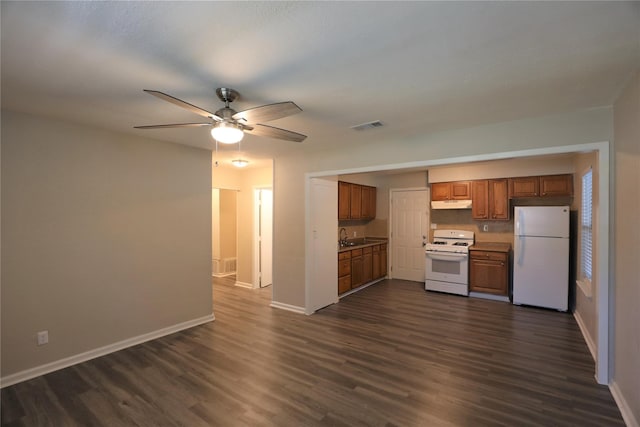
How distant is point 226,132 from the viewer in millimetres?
2141

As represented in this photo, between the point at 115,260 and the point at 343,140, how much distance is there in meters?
3.08

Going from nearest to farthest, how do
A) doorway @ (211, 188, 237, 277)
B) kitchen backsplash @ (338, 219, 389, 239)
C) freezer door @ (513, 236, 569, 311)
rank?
1. freezer door @ (513, 236, 569, 311)
2. kitchen backsplash @ (338, 219, 389, 239)
3. doorway @ (211, 188, 237, 277)

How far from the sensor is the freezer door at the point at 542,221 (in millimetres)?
4668

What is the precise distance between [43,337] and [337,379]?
114 inches

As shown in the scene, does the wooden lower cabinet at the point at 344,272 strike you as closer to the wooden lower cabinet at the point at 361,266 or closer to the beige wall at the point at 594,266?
the wooden lower cabinet at the point at 361,266

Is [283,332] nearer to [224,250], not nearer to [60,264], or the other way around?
[60,264]

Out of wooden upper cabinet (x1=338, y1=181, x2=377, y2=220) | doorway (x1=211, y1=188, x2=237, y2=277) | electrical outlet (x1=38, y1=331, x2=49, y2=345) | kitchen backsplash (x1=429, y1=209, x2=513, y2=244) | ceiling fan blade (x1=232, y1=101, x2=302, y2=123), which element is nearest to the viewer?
ceiling fan blade (x1=232, y1=101, x2=302, y2=123)

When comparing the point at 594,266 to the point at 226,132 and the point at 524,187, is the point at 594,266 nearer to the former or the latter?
the point at 524,187

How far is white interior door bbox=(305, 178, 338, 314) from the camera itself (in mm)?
4668

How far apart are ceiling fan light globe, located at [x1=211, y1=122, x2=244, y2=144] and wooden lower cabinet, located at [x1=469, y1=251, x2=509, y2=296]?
195 inches

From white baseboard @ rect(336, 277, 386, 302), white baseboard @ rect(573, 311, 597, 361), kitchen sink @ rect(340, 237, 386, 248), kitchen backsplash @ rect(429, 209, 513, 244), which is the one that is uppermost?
kitchen backsplash @ rect(429, 209, 513, 244)

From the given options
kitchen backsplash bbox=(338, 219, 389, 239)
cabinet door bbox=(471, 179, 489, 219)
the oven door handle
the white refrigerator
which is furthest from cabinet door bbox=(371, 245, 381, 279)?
the white refrigerator

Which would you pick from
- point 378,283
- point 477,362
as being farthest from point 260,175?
point 477,362

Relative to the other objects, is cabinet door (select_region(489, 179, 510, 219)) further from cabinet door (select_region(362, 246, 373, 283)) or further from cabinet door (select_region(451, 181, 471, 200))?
cabinet door (select_region(362, 246, 373, 283))
